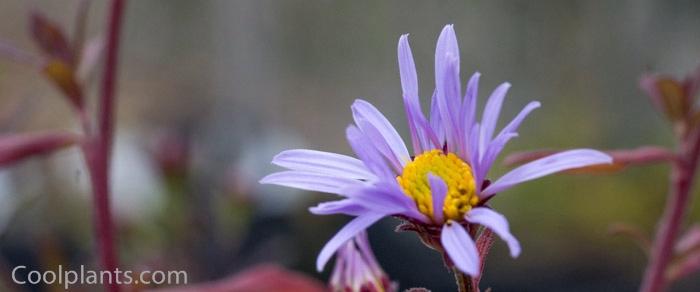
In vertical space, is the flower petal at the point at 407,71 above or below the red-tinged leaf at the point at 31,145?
above

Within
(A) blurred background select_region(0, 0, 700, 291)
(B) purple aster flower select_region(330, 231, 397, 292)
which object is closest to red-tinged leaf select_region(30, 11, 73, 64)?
(B) purple aster flower select_region(330, 231, 397, 292)

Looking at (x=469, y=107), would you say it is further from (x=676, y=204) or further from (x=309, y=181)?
(x=676, y=204)

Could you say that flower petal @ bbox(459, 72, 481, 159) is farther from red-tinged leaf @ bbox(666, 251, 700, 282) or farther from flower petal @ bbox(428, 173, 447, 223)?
red-tinged leaf @ bbox(666, 251, 700, 282)

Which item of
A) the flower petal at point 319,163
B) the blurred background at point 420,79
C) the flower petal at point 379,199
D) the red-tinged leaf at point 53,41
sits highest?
the red-tinged leaf at point 53,41

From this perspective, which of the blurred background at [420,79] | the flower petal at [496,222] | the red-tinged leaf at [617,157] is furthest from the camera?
the blurred background at [420,79]

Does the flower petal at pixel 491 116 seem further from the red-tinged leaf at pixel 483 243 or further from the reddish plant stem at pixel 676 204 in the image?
the reddish plant stem at pixel 676 204

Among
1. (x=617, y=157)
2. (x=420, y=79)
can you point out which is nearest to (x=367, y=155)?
(x=617, y=157)

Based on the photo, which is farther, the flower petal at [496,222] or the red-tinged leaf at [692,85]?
the red-tinged leaf at [692,85]

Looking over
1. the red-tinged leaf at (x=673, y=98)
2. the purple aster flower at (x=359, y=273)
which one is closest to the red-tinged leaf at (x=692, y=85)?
the red-tinged leaf at (x=673, y=98)
